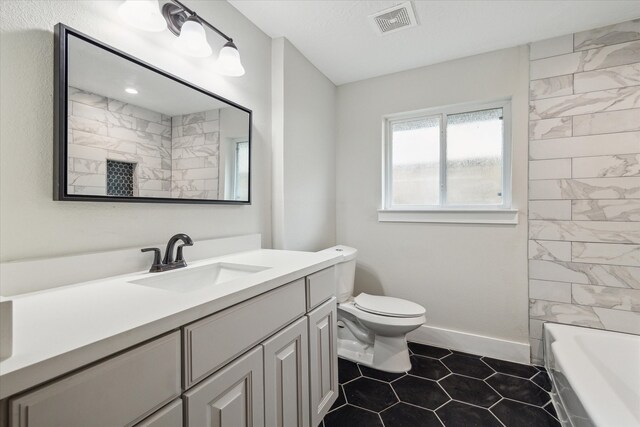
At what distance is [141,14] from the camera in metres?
1.08

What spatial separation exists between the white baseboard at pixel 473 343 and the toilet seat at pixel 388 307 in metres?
0.49

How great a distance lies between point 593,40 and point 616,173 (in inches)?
34.6

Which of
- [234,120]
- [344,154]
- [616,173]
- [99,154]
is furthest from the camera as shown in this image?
[344,154]

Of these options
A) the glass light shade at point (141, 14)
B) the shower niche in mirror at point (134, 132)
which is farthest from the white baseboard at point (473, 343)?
the glass light shade at point (141, 14)

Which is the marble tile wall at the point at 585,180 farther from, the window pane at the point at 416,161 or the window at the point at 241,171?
the window at the point at 241,171

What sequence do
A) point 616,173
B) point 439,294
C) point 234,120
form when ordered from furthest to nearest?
1. point 439,294
2. point 616,173
3. point 234,120

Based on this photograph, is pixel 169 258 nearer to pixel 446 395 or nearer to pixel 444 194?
pixel 446 395

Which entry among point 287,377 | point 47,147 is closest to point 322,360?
point 287,377

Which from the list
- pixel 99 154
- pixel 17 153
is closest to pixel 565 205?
pixel 99 154

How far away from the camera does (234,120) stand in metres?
1.62

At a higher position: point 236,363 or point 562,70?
point 562,70

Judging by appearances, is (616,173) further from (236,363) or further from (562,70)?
(236,363)

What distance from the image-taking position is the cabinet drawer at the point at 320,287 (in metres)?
1.31

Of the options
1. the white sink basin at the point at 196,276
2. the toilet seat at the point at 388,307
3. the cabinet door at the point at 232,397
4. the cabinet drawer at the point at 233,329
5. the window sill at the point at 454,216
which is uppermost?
the window sill at the point at 454,216
